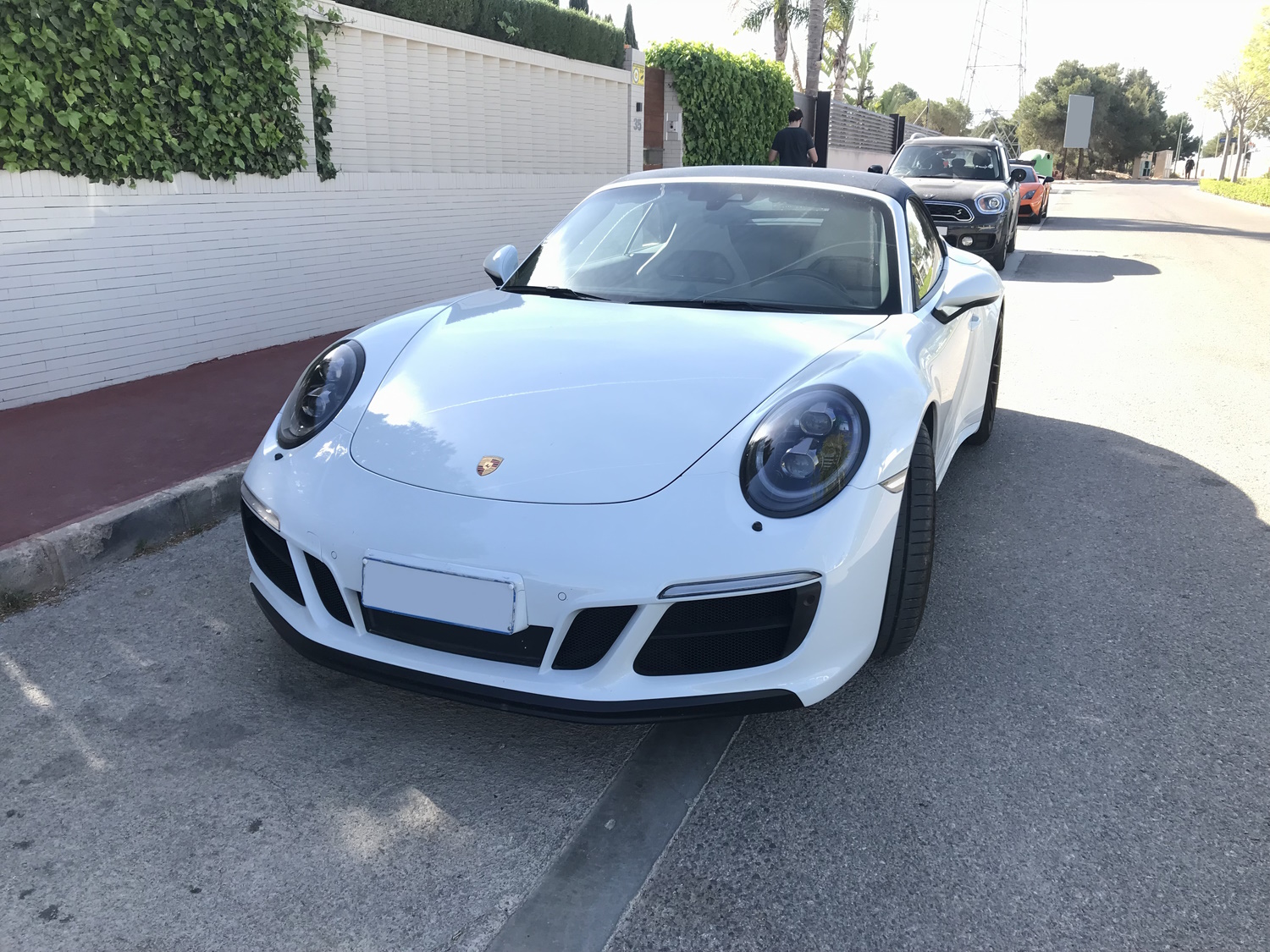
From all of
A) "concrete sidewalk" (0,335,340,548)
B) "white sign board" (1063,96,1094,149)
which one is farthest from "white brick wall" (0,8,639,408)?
"white sign board" (1063,96,1094,149)

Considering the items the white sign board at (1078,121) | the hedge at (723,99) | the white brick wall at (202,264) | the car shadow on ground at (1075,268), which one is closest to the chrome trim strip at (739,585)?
the white brick wall at (202,264)

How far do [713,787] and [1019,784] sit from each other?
0.71m

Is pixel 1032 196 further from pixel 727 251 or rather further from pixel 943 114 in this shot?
pixel 943 114

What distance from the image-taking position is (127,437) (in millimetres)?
4551

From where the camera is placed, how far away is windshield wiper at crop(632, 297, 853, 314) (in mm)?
3084

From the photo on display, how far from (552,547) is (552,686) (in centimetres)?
30

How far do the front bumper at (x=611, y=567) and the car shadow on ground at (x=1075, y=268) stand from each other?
32.3 ft

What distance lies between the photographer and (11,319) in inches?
193

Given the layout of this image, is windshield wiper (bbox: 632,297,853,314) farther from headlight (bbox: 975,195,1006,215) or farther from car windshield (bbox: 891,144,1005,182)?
car windshield (bbox: 891,144,1005,182)

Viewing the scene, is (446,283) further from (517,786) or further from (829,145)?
(829,145)

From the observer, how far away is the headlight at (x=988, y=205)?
35.9 feet

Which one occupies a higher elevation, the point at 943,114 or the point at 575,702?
the point at 943,114

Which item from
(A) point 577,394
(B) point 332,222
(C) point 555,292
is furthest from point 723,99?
(A) point 577,394

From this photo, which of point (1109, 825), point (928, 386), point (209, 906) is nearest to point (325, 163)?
point (928, 386)
